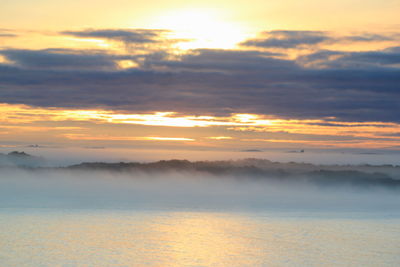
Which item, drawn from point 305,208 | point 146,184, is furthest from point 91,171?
point 305,208

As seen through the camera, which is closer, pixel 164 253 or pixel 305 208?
pixel 164 253

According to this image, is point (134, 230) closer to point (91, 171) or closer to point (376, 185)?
point (376, 185)

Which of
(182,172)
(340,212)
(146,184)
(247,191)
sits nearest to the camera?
(340,212)

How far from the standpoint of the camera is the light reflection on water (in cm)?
2291

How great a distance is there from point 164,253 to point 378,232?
1281cm

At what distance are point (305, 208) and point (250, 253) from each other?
2166 centimetres

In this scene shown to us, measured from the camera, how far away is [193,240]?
88.9 ft

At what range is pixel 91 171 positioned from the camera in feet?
300

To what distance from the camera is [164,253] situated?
24.1 meters

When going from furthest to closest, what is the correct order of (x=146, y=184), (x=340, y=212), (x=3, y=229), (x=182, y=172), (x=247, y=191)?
(x=182, y=172) → (x=146, y=184) → (x=247, y=191) → (x=340, y=212) → (x=3, y=229)

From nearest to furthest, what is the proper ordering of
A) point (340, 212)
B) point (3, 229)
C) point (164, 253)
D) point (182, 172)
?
point (164, 253) → point (3, 229) → point (340, 212) → point (182, 172)

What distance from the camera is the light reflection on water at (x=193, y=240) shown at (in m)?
22.9

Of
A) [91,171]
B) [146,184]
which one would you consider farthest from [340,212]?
[91,171]

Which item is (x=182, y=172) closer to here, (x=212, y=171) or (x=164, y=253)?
(x=212, y=171)
